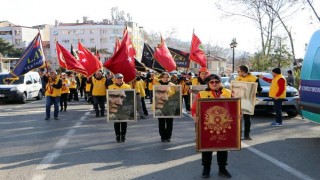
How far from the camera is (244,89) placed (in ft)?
31.1

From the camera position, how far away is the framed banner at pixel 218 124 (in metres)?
6.13

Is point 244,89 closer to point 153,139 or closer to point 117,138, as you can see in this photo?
point 153,139

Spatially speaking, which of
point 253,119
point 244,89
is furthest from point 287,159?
point 253,119

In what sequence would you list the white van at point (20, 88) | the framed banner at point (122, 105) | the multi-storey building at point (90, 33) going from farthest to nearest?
the multi-storey building at point (90, 33), the white van at point (20, 88), the framed banner at point (122, 105)

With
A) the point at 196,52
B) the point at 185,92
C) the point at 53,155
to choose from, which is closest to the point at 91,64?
the point at 185,92

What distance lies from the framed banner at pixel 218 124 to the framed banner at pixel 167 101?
3073 mm

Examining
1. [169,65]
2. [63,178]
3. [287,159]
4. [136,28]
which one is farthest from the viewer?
[136,28]

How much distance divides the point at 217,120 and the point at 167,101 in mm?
3296

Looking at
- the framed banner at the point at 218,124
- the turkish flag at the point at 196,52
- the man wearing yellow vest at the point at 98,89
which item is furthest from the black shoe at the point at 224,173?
the man wearing yellow vest at the point at 98,89

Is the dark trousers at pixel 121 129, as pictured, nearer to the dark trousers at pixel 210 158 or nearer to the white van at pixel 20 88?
the dark trousers at pixel 210 158

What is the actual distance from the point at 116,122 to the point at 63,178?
3.14 m

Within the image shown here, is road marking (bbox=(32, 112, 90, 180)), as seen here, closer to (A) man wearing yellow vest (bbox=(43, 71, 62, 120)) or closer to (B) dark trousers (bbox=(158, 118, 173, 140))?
(B) dark trousers (bbox=(158, 118, 173, 140))

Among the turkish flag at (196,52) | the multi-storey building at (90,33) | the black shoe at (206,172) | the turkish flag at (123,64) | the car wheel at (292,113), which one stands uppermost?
the multi-storey building at (90,33)

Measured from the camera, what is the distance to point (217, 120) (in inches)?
244
